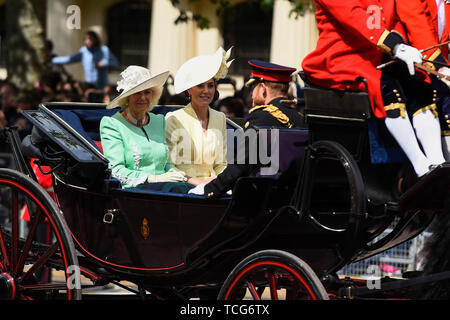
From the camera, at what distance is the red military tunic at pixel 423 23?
4297 millimetres

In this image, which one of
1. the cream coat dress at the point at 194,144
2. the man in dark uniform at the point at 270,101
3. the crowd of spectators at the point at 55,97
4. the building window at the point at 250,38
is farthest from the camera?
the building window at the point at 250,38

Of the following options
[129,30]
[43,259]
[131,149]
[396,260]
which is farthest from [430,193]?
[129,30]

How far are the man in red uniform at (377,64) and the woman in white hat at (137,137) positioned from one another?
1136mm

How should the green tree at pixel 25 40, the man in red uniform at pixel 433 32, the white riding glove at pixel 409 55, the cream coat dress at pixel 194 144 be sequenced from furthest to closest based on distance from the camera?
the green tree at pixel 25 40, the cream coat dress at pixel 194 144, the man in red uniform at pixel 433 32, the white riding glove at pixel 409 55

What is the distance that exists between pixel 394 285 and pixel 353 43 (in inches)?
44.6

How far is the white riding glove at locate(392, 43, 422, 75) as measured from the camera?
403 centimetres

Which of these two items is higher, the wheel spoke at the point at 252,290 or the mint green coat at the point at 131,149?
the mint green coat at the point at 131,149

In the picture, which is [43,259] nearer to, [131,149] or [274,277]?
[131,149]

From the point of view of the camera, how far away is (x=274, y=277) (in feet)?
13.6

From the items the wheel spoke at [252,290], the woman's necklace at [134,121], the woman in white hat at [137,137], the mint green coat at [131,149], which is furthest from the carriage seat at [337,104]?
the woman's necklace at [134,121]

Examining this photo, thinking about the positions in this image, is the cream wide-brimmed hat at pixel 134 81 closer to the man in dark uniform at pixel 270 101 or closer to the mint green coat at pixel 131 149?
the mint green coat at pixel 131 149

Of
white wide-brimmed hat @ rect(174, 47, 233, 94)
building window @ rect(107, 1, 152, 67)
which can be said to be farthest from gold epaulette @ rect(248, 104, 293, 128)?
building window @ rect(107, 1, 152, 67)

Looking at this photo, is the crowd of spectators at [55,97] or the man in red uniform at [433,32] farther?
the crowd of spectators at [55,97]
